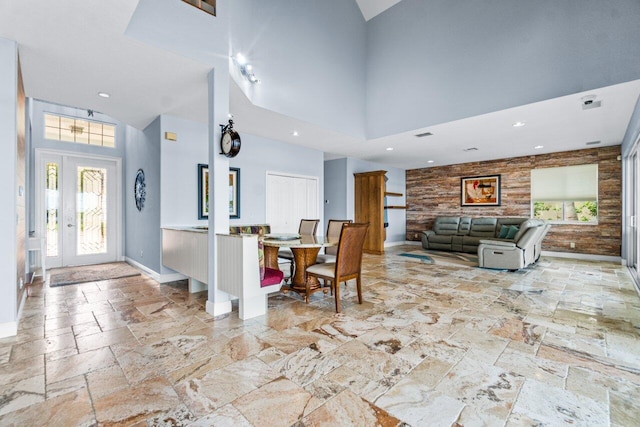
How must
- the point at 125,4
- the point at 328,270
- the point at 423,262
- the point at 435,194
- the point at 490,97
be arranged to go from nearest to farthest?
the point at 125,4 < the point at 328,270 < the point at 490,97 < the point at 423,262 < the point at 435,194

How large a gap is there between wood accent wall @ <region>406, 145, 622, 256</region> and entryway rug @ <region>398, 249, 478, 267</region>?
68.0 inches

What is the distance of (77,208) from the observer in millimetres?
5949

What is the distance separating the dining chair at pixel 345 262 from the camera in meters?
3.16

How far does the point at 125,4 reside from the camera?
2.27 meters

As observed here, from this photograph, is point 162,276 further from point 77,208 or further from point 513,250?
point 513,250

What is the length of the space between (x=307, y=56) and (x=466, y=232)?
5960 mm

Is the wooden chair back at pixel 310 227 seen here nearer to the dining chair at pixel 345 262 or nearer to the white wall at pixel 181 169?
the dining chair at pixel 345 262

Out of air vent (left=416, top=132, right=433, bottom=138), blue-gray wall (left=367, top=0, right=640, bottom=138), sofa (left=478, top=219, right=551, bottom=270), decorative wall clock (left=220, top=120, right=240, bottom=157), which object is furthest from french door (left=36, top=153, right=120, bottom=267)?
sofa (left=478, top=219, right=551, bottom=270)

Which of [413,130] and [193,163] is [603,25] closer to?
[413,130]

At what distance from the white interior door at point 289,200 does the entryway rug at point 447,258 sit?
247 cm

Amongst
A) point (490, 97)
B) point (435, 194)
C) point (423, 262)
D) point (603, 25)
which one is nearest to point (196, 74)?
point (490, 97)

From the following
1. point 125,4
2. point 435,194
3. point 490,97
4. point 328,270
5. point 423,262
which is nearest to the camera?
point 125,4

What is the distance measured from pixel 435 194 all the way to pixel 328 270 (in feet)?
22.6

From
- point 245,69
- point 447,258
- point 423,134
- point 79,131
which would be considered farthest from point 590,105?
point 79,131
